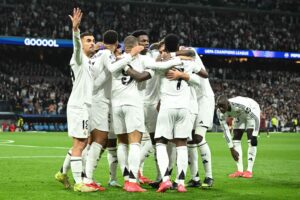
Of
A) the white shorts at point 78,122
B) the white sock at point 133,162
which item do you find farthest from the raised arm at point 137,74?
the white sock at point 133,162

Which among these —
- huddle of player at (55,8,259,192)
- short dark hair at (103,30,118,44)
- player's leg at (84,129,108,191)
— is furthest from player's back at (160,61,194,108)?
player's leg at (84,129,108,191)

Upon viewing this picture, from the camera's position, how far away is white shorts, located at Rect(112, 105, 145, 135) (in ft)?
32.6

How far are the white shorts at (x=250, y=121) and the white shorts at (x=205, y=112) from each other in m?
2.36

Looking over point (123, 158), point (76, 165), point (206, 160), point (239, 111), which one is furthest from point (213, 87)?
point (76, 165)

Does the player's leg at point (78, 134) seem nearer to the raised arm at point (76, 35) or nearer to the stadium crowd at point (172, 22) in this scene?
the raised arm at point (76, 35)

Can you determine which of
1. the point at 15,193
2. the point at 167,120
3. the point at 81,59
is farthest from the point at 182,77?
the point at 15,193

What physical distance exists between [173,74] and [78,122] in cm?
183

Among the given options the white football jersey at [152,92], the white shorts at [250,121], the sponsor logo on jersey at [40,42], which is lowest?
Answer: the white shorts at [250,121]

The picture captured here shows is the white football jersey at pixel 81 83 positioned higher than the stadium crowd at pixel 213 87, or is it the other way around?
the white football jersey at pixel 81 83

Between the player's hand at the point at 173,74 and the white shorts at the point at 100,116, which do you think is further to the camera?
the white shorts at the point at 100,116

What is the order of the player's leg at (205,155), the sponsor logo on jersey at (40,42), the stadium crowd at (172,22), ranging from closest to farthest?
the player's leg at (205,155) → the sponsor logo on jersey at (40,42) → the stadium crowd at (172,22)

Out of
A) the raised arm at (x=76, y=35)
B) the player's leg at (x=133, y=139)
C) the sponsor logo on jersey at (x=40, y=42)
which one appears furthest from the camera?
the sponsor logo on jersey at (x=40, y=42)

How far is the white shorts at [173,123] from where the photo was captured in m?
10.1

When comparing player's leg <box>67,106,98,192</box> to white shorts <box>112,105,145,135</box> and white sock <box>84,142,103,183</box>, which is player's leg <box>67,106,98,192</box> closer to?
white sock <box>84,142,103,183</box>
